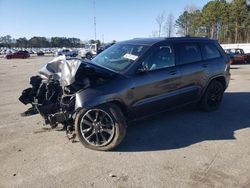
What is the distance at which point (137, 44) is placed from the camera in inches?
234

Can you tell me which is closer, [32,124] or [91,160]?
[91,160]

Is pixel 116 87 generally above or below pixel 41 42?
below

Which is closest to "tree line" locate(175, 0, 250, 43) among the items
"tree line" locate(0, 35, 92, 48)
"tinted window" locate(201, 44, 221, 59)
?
"tinted window" locate(201, 44, 221, 59)

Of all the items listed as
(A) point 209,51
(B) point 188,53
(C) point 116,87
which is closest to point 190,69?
(B) point 188,53

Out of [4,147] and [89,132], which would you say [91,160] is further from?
[4,147]

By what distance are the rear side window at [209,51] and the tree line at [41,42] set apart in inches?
4881

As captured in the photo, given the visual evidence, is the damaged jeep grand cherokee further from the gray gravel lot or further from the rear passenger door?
the gray gravel lot

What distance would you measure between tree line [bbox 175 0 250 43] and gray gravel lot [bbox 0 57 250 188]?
52.5 m

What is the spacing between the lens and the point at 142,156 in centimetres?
456

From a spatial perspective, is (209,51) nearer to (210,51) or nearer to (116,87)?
(210,51)

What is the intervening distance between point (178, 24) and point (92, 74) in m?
79.0

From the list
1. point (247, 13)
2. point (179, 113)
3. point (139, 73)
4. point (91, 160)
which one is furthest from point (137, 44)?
point (247, 13)

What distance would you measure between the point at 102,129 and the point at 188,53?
2.74 metres

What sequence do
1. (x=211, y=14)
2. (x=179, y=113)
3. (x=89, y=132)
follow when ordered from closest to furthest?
1. (x=89, y=132)
2. (x=179, y=113)
3. (x=211, y=14)
